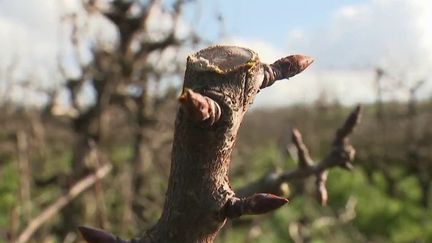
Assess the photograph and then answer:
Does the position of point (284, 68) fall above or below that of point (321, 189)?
→ above

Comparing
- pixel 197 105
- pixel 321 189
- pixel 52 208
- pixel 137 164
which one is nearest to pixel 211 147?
pixel 197 105

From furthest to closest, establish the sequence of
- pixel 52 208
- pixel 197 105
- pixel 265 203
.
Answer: pixel 52 208 → pixel 265 203 → pixel 197 105

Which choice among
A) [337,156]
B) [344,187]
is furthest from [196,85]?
[344,187]

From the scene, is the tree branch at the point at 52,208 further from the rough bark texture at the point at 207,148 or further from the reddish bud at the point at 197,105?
the reddish bud at the point at 197,105

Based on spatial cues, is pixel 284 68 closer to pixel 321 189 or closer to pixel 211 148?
pixel 211 148

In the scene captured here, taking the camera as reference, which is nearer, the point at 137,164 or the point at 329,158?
the point at 329,158

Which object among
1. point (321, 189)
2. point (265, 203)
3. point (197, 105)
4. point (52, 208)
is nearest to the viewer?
point (197, 105)

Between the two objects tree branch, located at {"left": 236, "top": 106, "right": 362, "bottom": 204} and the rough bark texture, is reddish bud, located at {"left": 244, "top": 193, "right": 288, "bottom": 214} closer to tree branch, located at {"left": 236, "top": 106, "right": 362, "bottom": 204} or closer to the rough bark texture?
the rough bark texture

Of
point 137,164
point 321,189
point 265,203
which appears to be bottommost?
point 137,164
